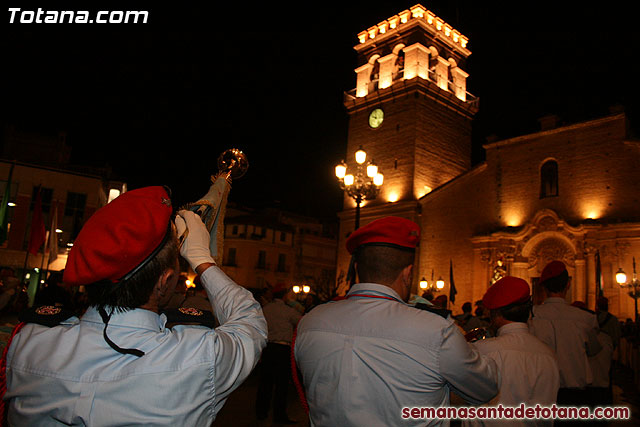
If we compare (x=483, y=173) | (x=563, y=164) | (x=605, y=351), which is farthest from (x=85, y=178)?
(x=605, y=351)

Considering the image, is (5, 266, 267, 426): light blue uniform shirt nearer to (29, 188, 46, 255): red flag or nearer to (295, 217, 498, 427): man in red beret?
(295, 217, 498, 427): man in red beret

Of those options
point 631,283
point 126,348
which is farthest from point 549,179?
point 126,348

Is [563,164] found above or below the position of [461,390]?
above

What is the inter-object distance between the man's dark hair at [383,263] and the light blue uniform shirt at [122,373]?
38.3 inches

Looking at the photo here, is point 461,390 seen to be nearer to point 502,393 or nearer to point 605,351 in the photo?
point 502,393

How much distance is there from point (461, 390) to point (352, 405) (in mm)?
519

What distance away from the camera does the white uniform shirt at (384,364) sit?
7.09 ft

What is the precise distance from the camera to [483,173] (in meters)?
26.4

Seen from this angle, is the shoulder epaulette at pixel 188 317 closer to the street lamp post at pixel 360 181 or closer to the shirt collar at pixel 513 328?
the shirt collar at pixel 513 328

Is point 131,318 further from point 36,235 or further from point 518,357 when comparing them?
point 36,235

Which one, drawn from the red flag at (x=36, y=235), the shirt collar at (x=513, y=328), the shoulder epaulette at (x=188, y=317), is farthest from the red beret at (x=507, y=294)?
the red flag at (x=36, y=235)

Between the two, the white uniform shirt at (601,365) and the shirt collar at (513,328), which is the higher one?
the shirt collar at (513,328)

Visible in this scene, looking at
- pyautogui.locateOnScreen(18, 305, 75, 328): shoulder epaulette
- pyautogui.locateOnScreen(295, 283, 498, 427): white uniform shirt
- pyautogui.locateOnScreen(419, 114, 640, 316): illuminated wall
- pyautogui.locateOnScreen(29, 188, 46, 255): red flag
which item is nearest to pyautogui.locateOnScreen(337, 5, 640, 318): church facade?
pyautogui.locateOnScreen(419, 114, 640, 316): illuminated wall

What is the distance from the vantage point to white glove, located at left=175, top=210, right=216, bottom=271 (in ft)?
6.18
